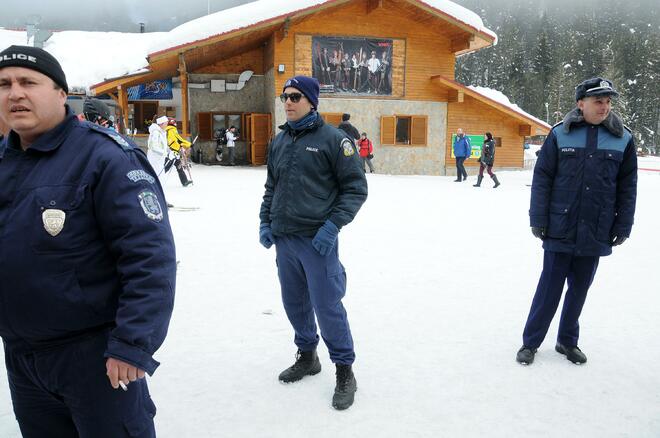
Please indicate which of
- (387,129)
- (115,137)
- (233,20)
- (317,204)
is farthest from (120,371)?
(387,129)

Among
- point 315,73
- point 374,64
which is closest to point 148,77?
point 315,73

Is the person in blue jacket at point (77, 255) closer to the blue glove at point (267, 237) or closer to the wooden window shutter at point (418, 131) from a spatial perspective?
the blue glove at point (267, 237)

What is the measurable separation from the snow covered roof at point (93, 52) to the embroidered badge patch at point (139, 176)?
18105mm

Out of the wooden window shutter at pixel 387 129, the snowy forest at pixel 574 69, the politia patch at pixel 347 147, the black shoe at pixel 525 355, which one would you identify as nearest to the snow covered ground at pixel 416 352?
the black shoe at pixel 525 355

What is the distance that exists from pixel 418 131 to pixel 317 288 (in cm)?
1827

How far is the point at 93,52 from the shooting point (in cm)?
2286

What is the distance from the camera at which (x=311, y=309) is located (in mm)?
3150

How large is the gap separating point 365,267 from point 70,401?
4240mm

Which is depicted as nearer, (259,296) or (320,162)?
(320,162)

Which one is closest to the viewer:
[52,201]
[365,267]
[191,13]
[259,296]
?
→ [52,201]

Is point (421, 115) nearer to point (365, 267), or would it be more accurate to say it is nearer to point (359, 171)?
point (365, 267)

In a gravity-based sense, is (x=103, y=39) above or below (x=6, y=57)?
above

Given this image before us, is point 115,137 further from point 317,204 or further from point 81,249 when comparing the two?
point 317,204

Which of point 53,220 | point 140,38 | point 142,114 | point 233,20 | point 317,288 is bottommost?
point 317,288
